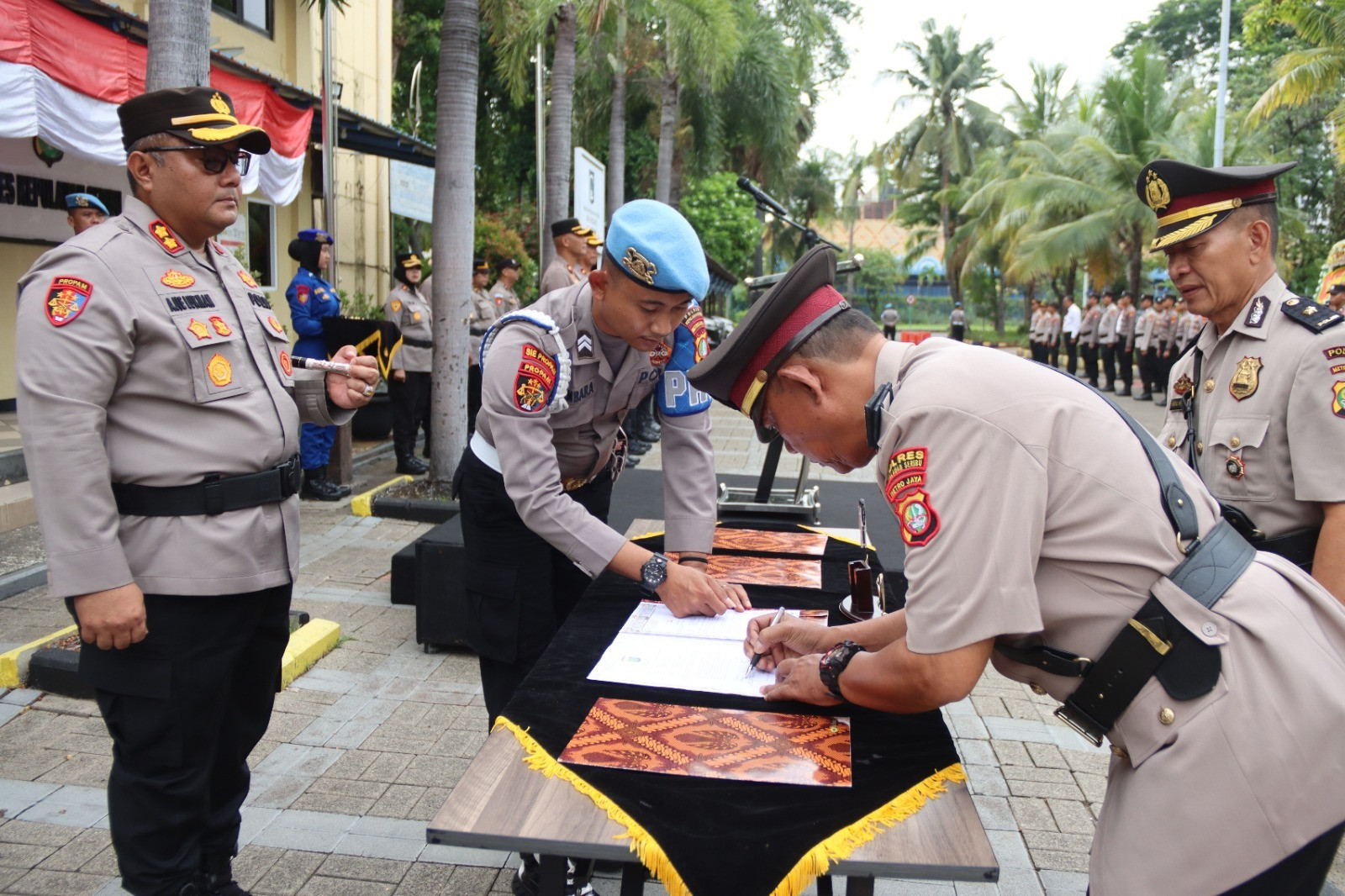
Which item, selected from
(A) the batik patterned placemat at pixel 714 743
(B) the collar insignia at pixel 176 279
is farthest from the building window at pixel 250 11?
(A) the batik patterned placemat at pixel 714 743

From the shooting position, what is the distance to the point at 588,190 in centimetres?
1020

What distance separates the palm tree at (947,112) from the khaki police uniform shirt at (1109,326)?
21.6m

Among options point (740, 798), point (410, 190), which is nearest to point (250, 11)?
point (410, 190)

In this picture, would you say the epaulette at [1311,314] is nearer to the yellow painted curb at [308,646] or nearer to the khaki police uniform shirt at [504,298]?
the yellow painted curb at [308,646]

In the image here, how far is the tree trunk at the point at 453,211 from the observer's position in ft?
22.8

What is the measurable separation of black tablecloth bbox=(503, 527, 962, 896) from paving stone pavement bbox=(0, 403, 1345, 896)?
1098mm

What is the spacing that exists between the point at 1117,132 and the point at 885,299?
3136 cm

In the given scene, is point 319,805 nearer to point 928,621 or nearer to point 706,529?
point 706,529

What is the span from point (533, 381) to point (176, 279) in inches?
33.1

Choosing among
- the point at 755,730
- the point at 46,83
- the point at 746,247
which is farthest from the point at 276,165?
the point at 746,247

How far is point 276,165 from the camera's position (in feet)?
29.7

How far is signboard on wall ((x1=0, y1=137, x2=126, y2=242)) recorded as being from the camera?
7859 millimetres

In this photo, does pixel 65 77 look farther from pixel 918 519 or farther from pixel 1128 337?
pixel 1128 337

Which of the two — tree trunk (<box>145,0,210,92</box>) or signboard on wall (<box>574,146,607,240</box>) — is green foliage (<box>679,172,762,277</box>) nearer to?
signboard on wall (<box>574,146,607,240</box>)
